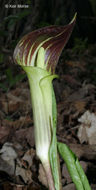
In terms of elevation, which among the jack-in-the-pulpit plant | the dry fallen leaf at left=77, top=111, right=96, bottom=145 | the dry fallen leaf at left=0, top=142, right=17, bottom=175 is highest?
the jack-in-the-pulpit plant

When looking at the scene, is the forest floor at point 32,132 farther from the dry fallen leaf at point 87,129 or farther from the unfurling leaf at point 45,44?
the unfurling leaf at point 45,44

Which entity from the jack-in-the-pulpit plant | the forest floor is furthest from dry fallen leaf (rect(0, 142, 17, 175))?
the jack-in-the-pulpit plant

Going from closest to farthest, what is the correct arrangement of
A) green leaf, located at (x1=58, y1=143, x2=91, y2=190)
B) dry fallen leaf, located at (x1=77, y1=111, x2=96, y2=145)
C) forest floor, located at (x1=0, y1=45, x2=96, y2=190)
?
green leaf, located at (x1=58, y1=143, x2=91, y2=190) → forest floor, located at (x1=0, y1=45, x2=96, y2=190) → dry fallen leaf, located at (x1=77, y1=111, x2=96, y2=145)

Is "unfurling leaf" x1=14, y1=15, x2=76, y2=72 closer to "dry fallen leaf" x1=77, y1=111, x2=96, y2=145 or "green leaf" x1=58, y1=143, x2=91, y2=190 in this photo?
"green leaf" x1=58, y1=143, x2=91, y2=190

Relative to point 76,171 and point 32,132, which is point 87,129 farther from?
point 76,171

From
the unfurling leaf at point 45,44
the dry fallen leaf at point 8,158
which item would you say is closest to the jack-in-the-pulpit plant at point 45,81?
the unfurling leaf at point 45,44

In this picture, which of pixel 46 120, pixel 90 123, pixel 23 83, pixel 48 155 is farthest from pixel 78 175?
pixel 23 83
